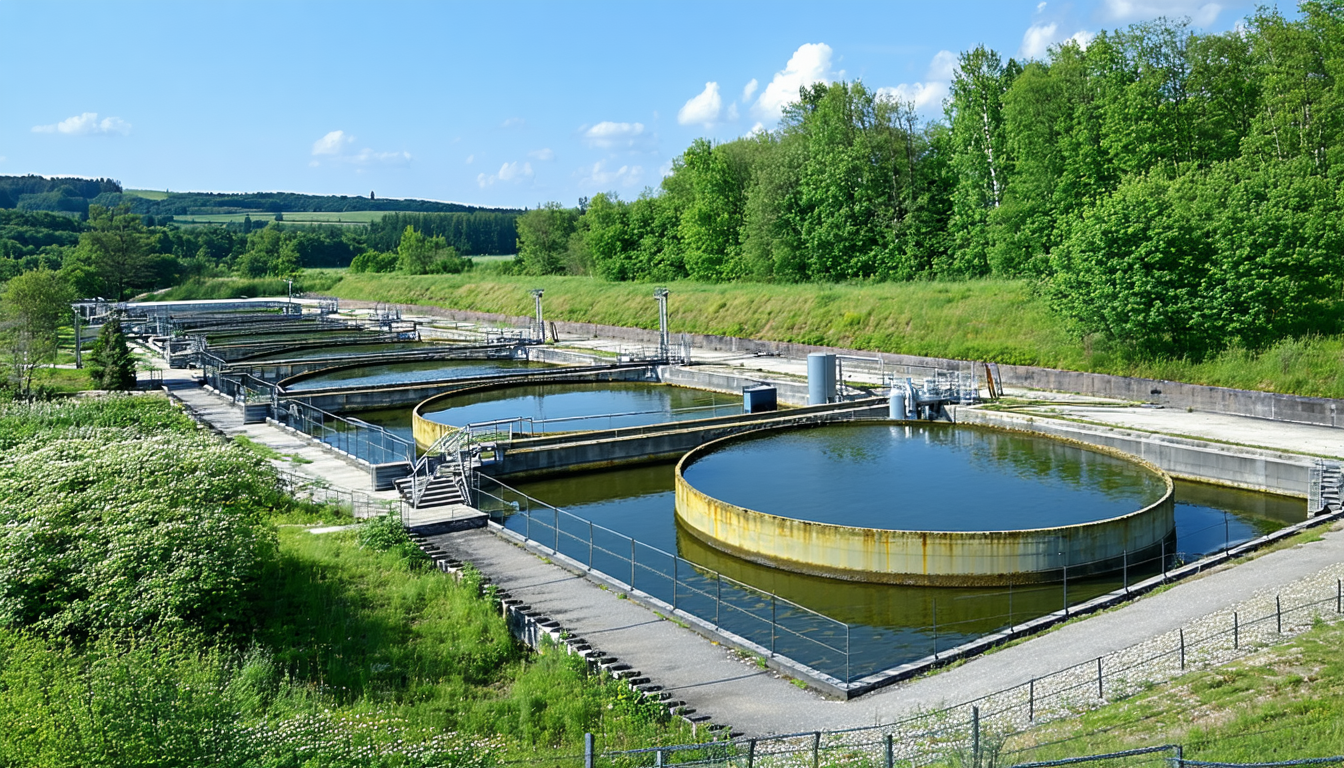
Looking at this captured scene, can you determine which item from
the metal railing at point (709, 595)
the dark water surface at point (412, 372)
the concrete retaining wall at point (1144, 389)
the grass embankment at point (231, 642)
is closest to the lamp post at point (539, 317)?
the dark water surface at point (412, 372)

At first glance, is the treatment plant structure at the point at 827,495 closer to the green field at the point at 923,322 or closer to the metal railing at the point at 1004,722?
the metal railing at the point at 1004,722

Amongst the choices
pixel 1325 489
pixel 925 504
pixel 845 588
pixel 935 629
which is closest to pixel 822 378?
pixel 925 504

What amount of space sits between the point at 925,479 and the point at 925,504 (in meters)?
2.95

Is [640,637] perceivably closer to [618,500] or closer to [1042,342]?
[618,500]

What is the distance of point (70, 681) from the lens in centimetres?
1295

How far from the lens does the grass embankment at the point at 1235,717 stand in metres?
11.7

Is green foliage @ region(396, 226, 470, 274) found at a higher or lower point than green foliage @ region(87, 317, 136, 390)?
higher

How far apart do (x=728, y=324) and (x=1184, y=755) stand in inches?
2465

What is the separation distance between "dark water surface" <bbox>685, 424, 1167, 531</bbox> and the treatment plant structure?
11cm

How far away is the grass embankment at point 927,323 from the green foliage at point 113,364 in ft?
121

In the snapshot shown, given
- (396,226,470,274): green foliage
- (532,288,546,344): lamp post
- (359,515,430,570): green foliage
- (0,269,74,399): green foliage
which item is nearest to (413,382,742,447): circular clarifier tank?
(359,515,430,570): green foliage

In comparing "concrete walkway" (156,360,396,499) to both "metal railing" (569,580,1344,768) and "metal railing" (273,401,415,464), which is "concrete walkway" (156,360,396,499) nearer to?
"metal railing" (273,401,415,464)

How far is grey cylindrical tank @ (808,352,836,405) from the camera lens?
42.9 metres

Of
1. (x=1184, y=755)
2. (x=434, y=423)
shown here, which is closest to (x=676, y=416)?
(x=434, y=423)
